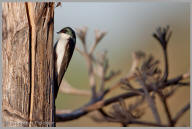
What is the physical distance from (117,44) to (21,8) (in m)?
2.14

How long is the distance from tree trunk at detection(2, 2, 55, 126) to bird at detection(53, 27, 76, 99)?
0.18 metres

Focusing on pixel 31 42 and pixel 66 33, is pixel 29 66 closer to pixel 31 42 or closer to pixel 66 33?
pixel 31 42

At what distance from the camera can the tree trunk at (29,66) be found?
0.88 metres

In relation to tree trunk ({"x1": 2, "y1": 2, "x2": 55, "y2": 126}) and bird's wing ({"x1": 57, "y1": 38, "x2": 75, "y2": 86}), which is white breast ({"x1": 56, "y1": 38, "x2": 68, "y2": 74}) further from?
tree trunk ({"x1": 2, "y1": 2, "x2": 55, "y2": 126})

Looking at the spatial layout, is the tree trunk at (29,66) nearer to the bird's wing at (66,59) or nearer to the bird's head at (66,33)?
the bird's wing at (66,59)

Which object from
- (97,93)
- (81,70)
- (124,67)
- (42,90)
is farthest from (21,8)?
(124,67)

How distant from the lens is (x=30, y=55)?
878 mm

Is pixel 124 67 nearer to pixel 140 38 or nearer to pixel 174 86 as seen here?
pixel 140 38

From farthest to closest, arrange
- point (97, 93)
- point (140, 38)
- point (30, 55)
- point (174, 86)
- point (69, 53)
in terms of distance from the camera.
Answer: point (140, 38)
point (97, 93)
point (174, 86)
point (69, 53)
point (30, 55)

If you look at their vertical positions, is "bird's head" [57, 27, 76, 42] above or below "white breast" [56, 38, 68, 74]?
above

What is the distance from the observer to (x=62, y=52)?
3.86 ft

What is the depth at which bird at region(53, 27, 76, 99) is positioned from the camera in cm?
113

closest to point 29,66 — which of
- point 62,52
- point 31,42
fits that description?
point 31,42

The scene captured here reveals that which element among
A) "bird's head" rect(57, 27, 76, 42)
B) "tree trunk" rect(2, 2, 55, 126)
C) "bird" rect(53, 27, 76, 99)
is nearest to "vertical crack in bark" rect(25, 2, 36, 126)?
"tree trunk" rect(2, 2, 55, 126)
